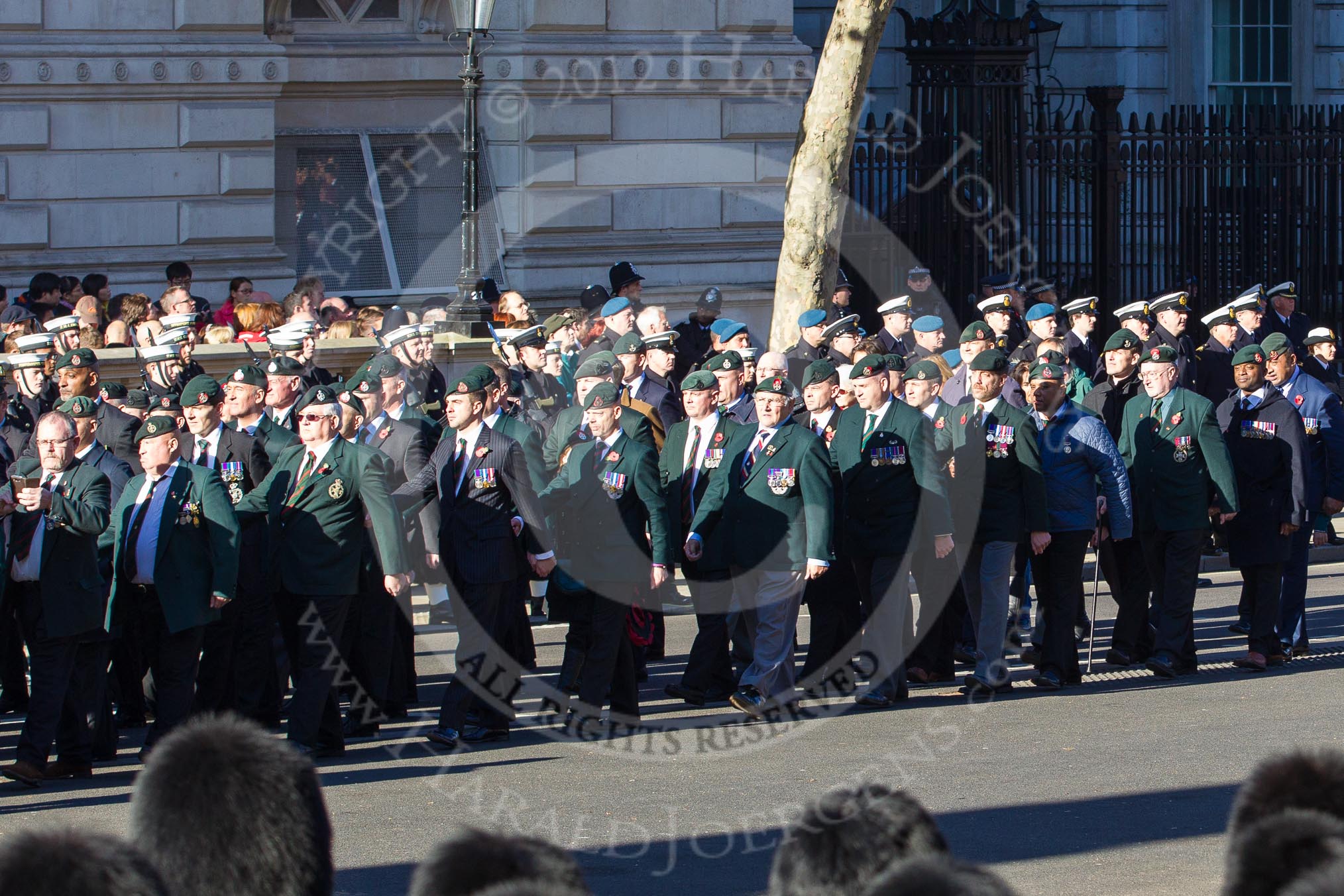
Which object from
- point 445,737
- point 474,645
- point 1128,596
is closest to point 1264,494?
point 1128,596

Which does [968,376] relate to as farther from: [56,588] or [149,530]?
[56,588]

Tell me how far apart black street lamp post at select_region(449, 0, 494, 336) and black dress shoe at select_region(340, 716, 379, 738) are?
209 inches

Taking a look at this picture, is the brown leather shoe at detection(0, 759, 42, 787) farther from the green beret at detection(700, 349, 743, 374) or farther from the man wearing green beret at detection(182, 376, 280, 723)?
the green beret at detection(700, 349, 743, 374)

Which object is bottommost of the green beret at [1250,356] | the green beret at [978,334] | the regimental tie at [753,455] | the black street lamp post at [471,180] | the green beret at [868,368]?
the regimental tie at [753,455]

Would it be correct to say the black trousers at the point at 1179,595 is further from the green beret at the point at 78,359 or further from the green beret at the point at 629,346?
the green beret at the point at 78,359

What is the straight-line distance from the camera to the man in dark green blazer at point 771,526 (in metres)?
10.4

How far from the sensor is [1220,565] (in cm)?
1547

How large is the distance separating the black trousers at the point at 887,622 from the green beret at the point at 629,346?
2.66 metres

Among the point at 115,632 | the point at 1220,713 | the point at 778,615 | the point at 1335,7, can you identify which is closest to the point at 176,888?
the point at 115,632

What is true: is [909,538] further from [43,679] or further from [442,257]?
[442,257]

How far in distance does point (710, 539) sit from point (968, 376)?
8.56 feet

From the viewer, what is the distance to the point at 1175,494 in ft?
37.2

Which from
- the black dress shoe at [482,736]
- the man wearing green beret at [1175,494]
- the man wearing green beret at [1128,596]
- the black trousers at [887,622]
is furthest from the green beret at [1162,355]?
the black dress shoe at [482,736]

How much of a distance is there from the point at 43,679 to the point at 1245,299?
1082 cm
